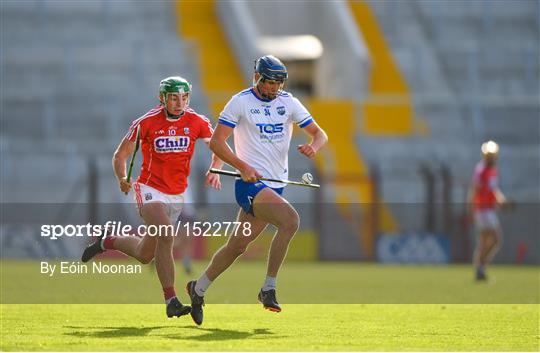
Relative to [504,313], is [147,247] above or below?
above

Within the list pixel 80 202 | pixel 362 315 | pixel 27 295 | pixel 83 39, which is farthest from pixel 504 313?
pixel 83 39

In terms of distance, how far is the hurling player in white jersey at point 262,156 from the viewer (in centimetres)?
1145

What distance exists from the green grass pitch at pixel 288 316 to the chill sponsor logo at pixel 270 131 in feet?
5.09

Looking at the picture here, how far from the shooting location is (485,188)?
20.8 meters

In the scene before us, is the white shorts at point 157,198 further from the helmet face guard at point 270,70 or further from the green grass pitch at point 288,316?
the helmet face guard at point 270,70

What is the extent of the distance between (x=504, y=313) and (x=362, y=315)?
4.75ft

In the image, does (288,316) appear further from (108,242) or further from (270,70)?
(270,70)

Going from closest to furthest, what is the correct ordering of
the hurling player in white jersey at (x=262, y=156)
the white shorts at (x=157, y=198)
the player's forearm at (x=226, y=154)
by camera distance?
the player's forearm at (x=226, y=154) → the hurling player in white jersey at (x=262, y=156) → the white shorts at (x=157, y=198)

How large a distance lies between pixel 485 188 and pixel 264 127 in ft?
31.7

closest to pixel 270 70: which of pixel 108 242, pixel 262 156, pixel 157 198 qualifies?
pixel 262 156

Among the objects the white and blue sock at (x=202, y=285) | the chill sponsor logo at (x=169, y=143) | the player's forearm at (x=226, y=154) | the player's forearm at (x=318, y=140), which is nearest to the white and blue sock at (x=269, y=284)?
the white and blue sock at (x=202, y=285)

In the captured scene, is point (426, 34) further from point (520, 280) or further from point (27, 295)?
point (27, 295)

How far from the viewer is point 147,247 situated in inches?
472

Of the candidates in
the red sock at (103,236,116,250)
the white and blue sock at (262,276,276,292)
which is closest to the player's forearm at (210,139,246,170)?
the white and blue sock at (262,276,276,292)
